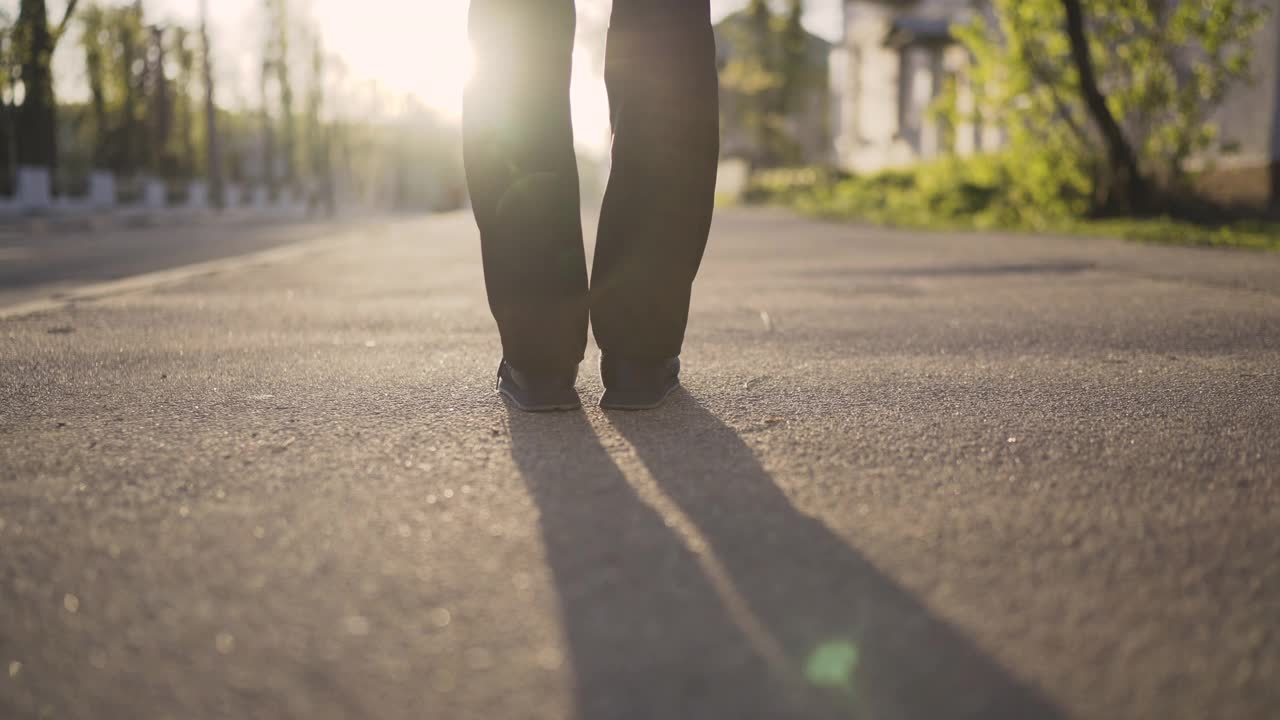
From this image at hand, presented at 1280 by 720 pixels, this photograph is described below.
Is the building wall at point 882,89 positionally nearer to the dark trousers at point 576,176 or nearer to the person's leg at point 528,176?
the dark trousers at point 576,176

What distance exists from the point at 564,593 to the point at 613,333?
1.20m

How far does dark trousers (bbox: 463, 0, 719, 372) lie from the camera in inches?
88.9

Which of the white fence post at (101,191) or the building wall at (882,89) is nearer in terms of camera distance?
the white fence post at (101,191)

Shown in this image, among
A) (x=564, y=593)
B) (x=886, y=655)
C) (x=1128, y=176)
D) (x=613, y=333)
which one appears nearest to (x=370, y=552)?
(x=564, y=593)

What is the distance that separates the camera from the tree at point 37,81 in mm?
25500

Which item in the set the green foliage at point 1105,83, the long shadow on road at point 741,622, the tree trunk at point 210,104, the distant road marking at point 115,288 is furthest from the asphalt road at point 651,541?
the tree trunk at point 210,104

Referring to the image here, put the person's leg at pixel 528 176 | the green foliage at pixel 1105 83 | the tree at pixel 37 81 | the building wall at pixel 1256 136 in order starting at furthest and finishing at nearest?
the tree at pixel 37 81
the building wall at pixel 1256 136
the green foliage at pixel 1105 83
the person's leg at pixel 528 176

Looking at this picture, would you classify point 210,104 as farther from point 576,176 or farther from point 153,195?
point 576,176

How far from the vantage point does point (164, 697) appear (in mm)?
1032

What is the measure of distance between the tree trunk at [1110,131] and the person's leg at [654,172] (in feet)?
35.5

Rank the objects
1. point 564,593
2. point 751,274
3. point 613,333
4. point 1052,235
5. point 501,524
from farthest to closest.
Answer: point 1052,235, point 751,274, point 613,333, point 501,524, point 564,593

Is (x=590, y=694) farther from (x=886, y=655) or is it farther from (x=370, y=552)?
(x=370, y=552)

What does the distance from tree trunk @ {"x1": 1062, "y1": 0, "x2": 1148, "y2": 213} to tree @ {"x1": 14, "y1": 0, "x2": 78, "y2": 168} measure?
75.7 feet

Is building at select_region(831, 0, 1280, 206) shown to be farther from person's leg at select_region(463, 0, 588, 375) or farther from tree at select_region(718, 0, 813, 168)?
person's leg at select_region(463, 0, 588, 375)
